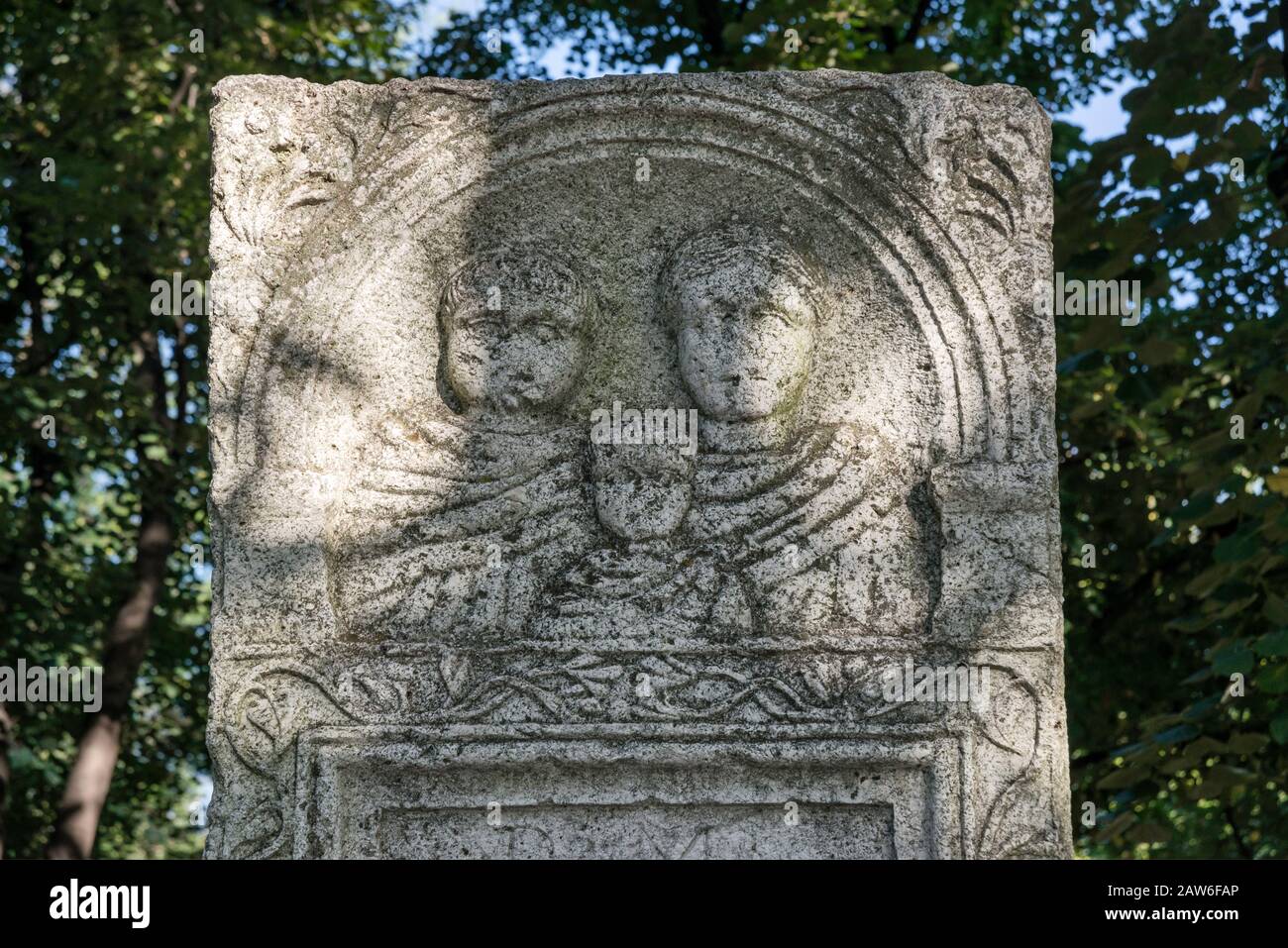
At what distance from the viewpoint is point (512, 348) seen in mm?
4586

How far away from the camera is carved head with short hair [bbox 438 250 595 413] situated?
15.0ft

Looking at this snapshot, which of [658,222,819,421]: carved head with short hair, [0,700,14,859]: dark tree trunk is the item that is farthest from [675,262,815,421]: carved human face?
[0,700,14,859]: dark tree trunk

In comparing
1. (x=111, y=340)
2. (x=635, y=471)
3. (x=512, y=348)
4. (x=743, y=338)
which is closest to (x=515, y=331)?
(x=512, y=348)

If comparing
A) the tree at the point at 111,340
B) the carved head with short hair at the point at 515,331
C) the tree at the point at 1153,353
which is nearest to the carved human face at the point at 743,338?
the carved head with short hair at the point at 515,331

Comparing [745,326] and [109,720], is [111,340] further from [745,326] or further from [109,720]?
[745,326]

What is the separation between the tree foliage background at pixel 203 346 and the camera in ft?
27.5

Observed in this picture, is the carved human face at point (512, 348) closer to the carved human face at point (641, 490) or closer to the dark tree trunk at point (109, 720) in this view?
the carved human face at point (641, 490)

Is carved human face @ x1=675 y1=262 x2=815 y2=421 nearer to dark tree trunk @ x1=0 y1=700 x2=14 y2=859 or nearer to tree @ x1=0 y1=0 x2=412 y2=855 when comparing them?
tree @ x1=0 y1=0 x2=412 y2=855

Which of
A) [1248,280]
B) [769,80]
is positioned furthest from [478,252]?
[1248,280]

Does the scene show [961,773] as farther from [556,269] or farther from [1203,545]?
[1203,545]

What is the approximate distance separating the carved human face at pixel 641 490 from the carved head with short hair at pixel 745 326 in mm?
192

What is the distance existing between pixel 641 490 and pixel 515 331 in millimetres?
530

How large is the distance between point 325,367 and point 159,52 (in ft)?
20.0

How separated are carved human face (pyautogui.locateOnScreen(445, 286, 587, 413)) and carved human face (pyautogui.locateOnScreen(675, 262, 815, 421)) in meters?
0.31
